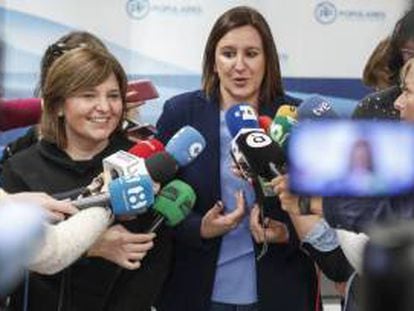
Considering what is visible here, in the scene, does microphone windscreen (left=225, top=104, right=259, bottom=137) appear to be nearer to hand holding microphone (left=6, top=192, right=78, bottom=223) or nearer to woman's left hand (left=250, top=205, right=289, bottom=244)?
woman's left hand (left=250, top=205, right=289, bottom=244)

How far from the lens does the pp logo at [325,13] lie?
3361 millimetres

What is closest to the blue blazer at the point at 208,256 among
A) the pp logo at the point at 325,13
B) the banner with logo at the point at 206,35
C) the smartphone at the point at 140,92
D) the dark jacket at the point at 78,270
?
the dark jacket at the point at 78,270

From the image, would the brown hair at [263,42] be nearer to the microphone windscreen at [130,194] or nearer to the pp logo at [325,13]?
the microphone windscreen at [130,194]

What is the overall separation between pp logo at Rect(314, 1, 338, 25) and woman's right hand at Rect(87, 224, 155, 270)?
214 centimetres

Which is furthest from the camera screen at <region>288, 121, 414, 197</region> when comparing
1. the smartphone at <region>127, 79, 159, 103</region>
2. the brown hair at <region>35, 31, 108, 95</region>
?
the smartphone at <region>127, 79, 159, 103</region>

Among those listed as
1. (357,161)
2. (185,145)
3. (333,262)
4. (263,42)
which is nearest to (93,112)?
(185,145)

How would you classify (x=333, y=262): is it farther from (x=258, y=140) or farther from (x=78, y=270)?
(x=78, y=270)

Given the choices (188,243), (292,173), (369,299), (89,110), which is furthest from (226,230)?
(369,299)

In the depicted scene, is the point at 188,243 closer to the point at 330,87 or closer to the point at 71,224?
the point at 71,224

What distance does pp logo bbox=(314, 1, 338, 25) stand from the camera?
3.36m

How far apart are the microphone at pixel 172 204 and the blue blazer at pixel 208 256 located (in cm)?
11

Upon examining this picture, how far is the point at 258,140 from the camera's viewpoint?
1.36 metres

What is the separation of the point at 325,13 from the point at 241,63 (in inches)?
71.5

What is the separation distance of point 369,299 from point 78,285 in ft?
3.61
